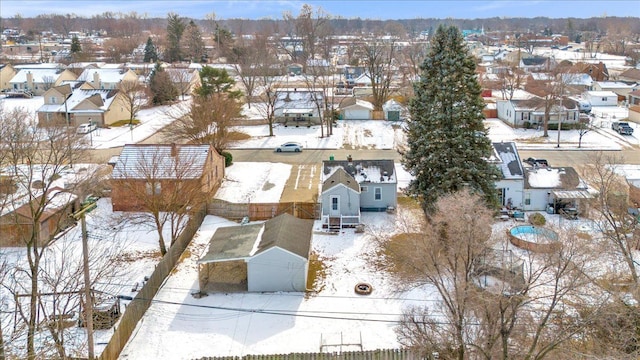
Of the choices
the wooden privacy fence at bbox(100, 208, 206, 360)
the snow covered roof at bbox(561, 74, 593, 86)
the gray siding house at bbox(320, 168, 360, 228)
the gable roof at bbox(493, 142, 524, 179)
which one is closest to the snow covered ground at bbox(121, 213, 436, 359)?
the wooden privacy fence at bbox(100, 208, 206, 360)

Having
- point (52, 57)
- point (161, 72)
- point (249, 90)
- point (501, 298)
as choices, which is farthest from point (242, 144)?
point (52, 57)

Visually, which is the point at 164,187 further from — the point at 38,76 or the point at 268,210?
the point at 38,76

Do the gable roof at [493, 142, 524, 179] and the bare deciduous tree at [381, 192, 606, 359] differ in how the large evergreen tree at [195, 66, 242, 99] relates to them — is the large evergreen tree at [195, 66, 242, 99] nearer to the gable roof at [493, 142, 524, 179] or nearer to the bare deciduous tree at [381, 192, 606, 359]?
the gable roof at [493, 142, 524, 179]

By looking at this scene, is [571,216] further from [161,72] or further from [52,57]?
[52,57]

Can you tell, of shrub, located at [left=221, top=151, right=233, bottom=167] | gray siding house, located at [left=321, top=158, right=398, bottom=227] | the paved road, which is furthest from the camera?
the paved road

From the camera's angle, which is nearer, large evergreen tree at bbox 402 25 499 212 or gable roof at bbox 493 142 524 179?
large evergreen tree at bbox 402 25 499 212

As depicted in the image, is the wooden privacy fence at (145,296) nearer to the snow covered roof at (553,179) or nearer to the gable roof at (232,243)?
the gable roof at (232,243)
